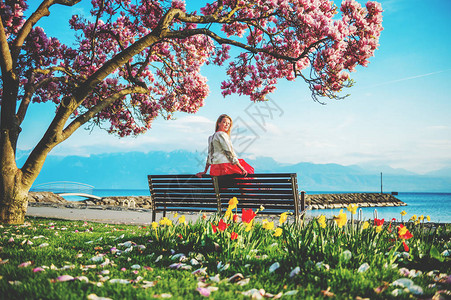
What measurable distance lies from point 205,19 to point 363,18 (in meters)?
3.38

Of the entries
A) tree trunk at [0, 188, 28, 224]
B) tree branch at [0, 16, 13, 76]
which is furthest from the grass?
tree branch at [0, 16, 13, 76]

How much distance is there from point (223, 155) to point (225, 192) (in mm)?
818

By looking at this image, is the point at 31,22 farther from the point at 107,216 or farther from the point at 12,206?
the point at 107,216

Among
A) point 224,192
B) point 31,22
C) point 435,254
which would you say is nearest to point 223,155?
point 224,192

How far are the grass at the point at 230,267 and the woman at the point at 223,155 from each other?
1871 mm

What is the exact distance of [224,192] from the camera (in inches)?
218

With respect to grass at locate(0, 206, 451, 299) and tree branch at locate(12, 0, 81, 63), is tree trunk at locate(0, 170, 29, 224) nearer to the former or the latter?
tree branch at locate(12, 0, 81, 63)

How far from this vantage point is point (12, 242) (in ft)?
14.6

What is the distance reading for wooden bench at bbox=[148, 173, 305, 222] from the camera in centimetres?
504

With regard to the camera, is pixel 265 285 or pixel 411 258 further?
pixel 411 258

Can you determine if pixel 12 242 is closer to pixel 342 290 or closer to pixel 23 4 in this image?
pixel 342 290

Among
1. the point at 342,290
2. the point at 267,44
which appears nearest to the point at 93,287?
the point at 342,290

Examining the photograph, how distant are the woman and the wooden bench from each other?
1.18ft

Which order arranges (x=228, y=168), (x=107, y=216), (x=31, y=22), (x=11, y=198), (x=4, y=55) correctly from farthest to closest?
1. (x=107, y=216)
2. (x=31, y=22)
3. (x=4, y=55)
4. (x=11, y=198)
5. (x=228, y=168)
